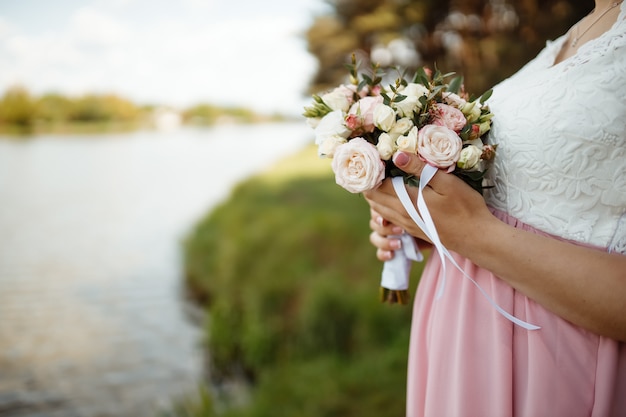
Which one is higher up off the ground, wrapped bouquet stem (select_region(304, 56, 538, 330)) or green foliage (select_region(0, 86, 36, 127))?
green foliage (select_region(0, 86, 36, 127))

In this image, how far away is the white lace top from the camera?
1.12 meters

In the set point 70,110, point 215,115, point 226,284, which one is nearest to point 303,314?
point 226,284

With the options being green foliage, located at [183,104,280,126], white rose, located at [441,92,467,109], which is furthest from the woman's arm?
green foliage, located at [183,104,280,126]

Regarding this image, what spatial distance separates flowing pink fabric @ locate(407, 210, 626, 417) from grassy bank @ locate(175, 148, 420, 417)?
255 cm

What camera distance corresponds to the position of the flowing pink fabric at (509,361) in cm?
118

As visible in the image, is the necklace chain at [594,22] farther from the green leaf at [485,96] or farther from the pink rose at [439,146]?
the pink rose at [439,146]

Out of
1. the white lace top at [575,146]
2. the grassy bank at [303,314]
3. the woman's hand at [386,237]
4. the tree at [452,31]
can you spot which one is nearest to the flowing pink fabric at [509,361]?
the white lace top at [575,146]

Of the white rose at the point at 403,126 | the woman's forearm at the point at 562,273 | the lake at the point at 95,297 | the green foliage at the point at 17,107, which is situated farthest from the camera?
the green foliage at the point at 17,107

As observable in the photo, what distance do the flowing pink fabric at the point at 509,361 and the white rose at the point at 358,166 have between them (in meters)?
0.40

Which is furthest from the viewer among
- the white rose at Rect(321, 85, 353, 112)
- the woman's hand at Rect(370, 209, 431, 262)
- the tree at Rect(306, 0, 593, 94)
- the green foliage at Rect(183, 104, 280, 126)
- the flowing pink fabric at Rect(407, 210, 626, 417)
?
the green foliage at Rect(183, 104, 280, 126)

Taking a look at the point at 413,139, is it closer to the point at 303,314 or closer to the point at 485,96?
the point at 485,96

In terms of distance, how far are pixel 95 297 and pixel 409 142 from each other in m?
9.26

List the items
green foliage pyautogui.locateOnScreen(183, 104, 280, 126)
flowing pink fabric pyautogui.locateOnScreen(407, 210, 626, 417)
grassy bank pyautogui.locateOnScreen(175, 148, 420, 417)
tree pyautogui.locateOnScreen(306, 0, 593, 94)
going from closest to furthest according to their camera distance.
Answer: flowing pink fabric pyautogui.locateOnScreen(407, 210, 626, 417)
grassy bank pyautogui.locateOnScreen(175, 148, 420, 417)
tree pyautogui.locateOnScreen(306, 0, 593, 94)
green foliage pyautogui.locateOnScreen(183, 104, 280, 126)

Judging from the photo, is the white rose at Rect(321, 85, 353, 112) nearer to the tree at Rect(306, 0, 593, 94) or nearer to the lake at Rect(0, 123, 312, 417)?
→ the lake at Rect(0, 123, 312, 417)
